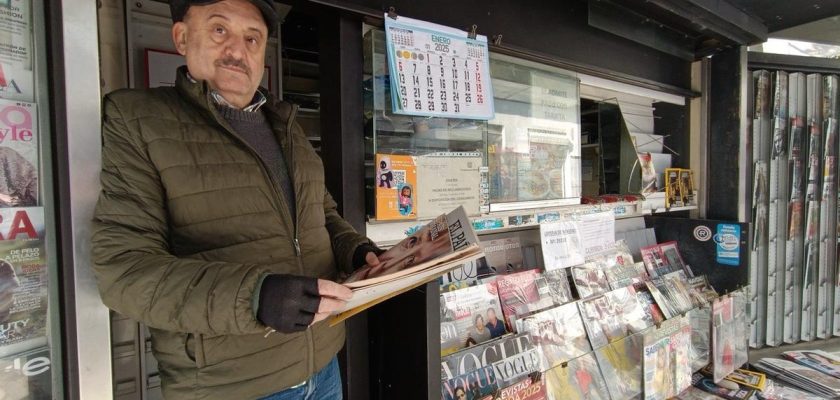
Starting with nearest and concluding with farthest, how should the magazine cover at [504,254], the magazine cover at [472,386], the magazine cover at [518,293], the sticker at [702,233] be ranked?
the magazine cover at [472,386] → the magazine cover at [518,293] → the magazine cover at [504,254] → the sticker at [702,233]

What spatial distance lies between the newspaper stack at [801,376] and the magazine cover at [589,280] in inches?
58.9

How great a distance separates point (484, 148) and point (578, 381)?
1.12m

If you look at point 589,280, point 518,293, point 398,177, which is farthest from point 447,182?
point 589,280

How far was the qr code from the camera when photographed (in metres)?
1.48

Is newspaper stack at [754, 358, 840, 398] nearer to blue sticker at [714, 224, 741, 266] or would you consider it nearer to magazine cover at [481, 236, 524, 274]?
blue sticker at [714, 224, 741, 266]

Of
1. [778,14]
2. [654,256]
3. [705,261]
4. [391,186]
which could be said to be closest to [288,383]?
[391,186]

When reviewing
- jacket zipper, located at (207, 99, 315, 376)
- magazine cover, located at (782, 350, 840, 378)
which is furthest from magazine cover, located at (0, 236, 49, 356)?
magazine cover, located at (782, 350, 840, 378)

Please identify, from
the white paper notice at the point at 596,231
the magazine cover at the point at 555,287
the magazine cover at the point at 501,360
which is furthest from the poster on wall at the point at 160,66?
the white paper notice at the point at 596,231

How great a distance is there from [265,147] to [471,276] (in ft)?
3.73

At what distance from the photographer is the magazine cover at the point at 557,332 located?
1.75m

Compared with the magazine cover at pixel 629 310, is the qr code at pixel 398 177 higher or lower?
higher

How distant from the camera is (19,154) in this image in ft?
2.94

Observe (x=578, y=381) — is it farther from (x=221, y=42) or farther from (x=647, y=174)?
(x=221, y=42)

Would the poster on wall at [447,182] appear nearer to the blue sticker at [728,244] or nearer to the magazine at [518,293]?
the magazine at [518,293]
